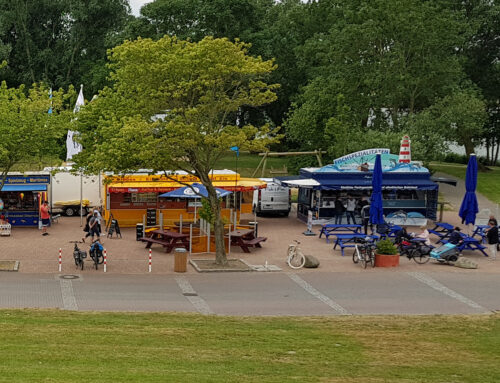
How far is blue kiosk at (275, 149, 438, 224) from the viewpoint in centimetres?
3741

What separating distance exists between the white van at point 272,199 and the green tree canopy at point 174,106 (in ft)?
47.0

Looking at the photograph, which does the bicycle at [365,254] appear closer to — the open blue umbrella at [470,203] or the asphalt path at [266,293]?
the asphalt path at [266,293]

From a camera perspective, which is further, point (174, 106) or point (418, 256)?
point (418, 256)

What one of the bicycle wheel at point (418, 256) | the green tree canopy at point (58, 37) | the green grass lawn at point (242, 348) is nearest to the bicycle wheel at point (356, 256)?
the bicycle wheel at point (418, 256)

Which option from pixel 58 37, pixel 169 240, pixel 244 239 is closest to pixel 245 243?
pixel 244 239

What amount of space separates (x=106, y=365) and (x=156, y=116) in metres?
14.1

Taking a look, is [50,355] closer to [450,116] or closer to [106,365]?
[106,365]

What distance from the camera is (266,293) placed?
70.3ft

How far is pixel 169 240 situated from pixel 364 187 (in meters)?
12.8

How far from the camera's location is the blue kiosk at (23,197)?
34469mm

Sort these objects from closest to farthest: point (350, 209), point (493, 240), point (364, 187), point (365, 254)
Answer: point (365, 254) < point (493, 240) < point (350, 209) < point (364, 187)

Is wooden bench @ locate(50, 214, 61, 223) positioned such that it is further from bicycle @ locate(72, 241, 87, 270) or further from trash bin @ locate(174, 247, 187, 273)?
trash bin @ locate(174, 247, 187, 273)

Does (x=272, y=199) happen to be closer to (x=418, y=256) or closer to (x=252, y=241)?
(x=252, y=241)

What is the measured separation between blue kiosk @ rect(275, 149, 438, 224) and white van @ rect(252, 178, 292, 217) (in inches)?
29.6
